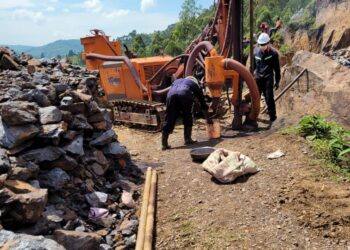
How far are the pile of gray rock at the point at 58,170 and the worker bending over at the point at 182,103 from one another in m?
1.36

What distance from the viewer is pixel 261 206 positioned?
4.30 metres

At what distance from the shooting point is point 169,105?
23.4 feet

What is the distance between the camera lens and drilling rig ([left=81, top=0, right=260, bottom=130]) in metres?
7.48

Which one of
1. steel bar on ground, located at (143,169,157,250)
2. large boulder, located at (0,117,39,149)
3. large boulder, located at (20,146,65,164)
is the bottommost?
steel bar on ground, located at (143,169,157,250)

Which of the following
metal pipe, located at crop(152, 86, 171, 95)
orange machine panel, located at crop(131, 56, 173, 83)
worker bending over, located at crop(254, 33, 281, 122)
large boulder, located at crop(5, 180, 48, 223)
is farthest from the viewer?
orange machine panel, located at crop(131, 56, 173, 83)

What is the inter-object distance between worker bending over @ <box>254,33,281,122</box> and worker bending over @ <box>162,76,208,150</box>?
1482 millimetres

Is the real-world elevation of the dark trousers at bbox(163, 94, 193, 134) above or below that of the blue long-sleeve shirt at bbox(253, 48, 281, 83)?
below

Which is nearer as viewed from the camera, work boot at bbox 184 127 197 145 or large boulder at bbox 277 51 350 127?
work boot at bbox 184 127 197 145

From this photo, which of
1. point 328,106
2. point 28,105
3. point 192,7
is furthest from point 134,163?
point 192,7

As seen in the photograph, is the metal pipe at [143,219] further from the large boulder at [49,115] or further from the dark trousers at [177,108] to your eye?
the dark trousers at [177,108]

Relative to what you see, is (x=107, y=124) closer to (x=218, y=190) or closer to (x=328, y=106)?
(x=218, y=190)

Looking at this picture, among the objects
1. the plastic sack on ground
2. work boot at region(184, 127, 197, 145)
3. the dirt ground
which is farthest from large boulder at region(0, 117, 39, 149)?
work boot at region(184, 127, 197, 145)

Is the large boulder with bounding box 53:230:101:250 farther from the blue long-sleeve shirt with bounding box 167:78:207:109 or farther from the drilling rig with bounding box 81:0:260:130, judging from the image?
the drilling rig with bounding box 81:0:260:130

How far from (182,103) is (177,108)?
0.54 ft
